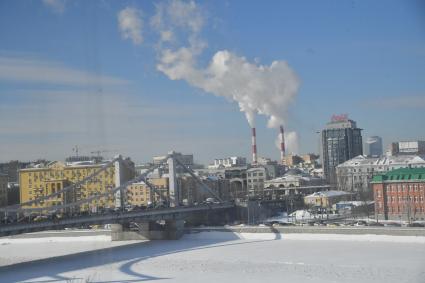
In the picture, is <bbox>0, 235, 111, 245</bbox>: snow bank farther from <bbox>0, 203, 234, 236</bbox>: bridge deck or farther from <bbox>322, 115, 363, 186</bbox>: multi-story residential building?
<bbox>322, 115, 363, 186</bbox>: multi-story residential building

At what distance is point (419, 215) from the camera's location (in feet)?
69.1

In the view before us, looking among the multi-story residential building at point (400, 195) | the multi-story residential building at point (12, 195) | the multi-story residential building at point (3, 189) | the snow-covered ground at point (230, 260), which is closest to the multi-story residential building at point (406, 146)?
the multi-story residential building at point (12, 195)

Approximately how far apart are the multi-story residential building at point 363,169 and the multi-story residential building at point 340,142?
14.1m

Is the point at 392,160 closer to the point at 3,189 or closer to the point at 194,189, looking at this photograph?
the point at 194,189

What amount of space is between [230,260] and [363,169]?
2518 cm

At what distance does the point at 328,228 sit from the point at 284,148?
3296 cm

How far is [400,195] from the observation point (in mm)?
21656

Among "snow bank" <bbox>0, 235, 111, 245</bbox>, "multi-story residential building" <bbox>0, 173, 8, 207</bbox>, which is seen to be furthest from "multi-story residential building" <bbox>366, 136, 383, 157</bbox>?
"snow bank" <bbox>0, 235, 111, 245</bbox>

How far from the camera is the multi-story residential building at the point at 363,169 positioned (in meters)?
34.4

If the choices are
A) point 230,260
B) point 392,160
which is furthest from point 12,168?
point 230,260

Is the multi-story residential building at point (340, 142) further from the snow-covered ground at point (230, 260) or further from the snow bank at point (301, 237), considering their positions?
the snow-covered ground at point (230, 260)

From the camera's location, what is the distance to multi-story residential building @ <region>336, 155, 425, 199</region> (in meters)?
34.4

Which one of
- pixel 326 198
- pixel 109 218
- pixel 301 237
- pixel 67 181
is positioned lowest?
pixel 301 237

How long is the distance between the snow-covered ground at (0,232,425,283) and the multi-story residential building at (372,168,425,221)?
6.31 m
